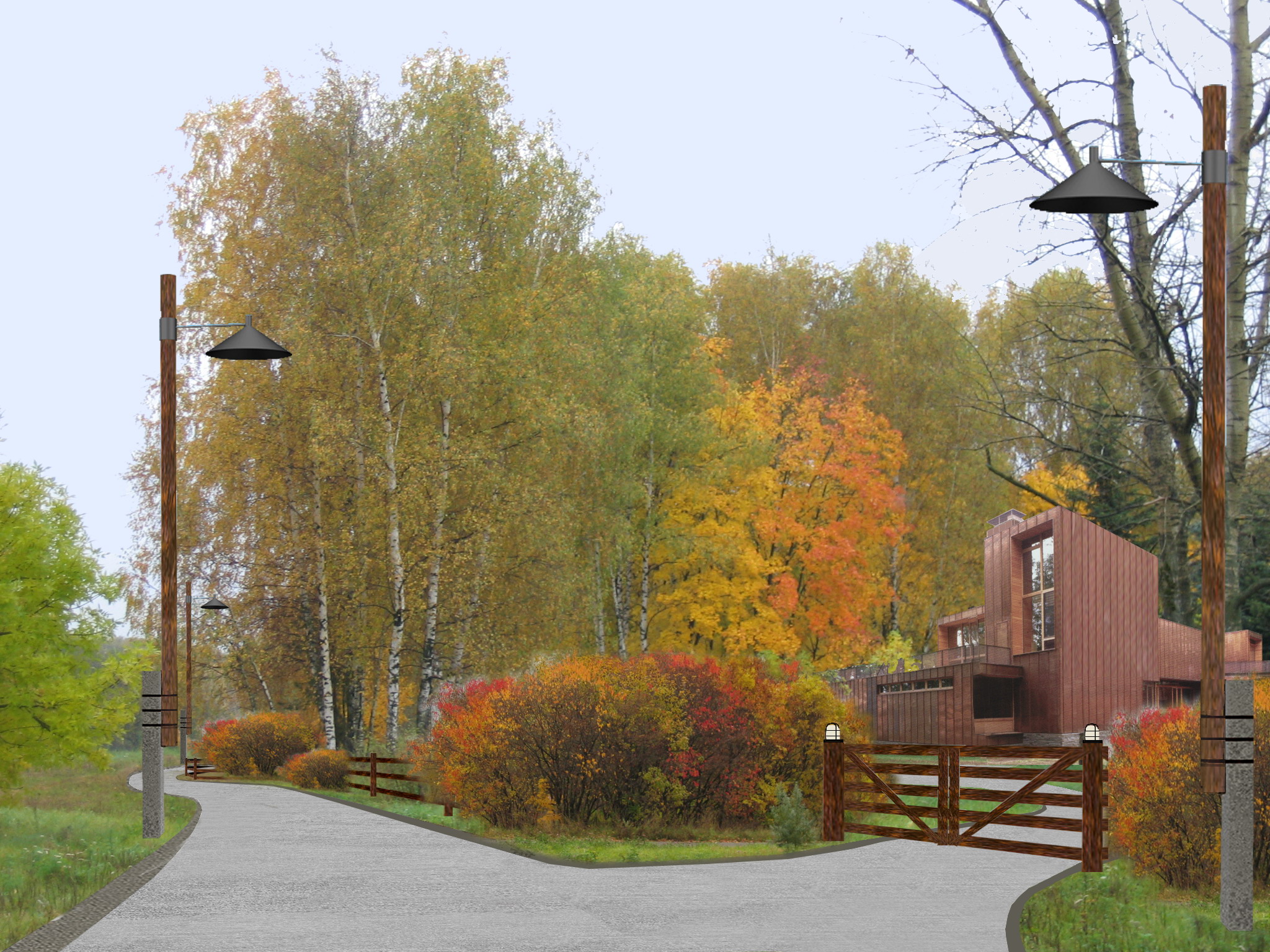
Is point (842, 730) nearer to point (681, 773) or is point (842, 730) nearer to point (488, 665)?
point (681, 773)

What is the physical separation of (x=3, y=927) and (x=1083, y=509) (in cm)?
4142

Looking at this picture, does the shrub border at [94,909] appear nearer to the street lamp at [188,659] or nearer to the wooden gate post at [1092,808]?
the wooden gate post at [1092,808]

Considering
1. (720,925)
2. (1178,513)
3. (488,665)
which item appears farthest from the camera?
(488,665)

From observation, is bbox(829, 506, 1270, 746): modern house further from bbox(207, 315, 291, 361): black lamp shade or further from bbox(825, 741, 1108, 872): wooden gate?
bbox(207, 315, 291, 361): black lamp shade

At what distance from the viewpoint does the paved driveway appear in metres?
8.80

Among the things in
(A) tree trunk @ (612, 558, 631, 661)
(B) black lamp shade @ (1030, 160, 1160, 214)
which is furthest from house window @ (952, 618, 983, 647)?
(B) black lamp shade @ (1030, 160, 1160, 214)

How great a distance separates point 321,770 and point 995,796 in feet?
57.6

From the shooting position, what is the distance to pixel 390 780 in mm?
24766

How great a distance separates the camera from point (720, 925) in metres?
9.41

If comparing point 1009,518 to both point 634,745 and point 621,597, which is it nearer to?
point 621,597

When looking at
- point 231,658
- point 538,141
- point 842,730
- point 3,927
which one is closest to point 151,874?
point 3,927

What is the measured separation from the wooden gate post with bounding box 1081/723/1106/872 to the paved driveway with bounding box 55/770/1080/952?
50 cm

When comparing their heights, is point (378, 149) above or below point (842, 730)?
above

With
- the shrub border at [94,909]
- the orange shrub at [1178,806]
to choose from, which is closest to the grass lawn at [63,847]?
the shrub border at [94,909]
